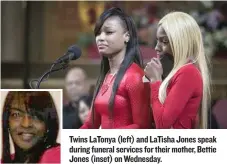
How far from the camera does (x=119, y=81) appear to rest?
7.52 ft

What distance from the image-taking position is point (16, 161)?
2381mm

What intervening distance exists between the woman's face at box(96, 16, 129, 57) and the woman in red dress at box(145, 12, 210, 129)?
0.44 feet

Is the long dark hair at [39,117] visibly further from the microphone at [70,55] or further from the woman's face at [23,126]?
the microphone at [70,55]

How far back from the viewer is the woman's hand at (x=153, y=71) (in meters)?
2.27

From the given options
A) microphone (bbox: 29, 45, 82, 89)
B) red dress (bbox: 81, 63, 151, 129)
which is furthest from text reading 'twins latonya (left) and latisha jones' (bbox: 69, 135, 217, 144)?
microphone (bbox: 29, 45, 82, 89)

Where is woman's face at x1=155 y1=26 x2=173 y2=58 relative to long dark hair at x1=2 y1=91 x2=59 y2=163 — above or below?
above

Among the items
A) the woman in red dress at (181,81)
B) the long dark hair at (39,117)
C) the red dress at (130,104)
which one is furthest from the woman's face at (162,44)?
the long dark hair at (39,117)

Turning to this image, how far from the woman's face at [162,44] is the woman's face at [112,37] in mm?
130

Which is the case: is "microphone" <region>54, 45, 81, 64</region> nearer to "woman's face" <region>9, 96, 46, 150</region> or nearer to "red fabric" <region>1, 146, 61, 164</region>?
"woman's face" <region>9, 96, 46, 150</region>

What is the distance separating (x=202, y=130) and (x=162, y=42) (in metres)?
0.36

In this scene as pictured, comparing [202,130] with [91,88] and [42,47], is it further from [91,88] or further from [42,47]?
[42,47]

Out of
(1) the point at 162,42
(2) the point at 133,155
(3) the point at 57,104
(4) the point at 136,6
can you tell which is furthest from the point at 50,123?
(4) the point at 136,6

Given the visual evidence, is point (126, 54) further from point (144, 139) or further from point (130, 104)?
point (144, 139)

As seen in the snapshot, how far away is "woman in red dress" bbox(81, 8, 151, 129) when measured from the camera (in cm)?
227
